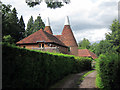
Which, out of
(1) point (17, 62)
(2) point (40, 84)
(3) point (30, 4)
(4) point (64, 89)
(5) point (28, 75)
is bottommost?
(4) point (64, 89)

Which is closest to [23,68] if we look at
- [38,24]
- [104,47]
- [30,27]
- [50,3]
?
[50,3]

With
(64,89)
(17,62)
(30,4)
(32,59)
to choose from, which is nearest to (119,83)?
(64,89)

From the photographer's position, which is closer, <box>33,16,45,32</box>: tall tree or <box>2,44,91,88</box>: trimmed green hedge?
<box>2,44,91,88</box>: trimmed green hedge

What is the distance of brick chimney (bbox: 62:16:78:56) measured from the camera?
46.8m

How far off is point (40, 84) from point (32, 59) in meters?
1.98

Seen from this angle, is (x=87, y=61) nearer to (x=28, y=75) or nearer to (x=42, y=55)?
(x=42, y=55)

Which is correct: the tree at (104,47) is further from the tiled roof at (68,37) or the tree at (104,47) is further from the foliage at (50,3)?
the foliage at (50,3)

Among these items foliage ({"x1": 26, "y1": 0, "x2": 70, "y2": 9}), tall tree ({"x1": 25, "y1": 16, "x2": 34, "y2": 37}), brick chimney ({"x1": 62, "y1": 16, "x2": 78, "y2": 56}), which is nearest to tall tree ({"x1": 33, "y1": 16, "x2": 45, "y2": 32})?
tall tree ({"x1": 25, "y1": 16, "x2": 34, "y2": 37})

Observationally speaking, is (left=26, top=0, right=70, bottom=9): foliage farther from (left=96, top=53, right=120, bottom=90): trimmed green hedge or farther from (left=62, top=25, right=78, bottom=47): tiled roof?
(left=62, top=25, right=78, bottom=47): tiled roof

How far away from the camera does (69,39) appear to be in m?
47.6

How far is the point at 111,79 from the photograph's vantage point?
10.3m

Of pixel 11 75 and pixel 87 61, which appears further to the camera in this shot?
pixel 87 61

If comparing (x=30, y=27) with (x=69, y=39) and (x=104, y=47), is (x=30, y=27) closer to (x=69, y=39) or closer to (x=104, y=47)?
(x=69, y=39)

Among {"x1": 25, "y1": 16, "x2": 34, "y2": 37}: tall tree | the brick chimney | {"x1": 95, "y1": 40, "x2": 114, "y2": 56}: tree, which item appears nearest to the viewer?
{"x1": 95, "y1": 40, "x2": 114, "y2": 56}: tree
